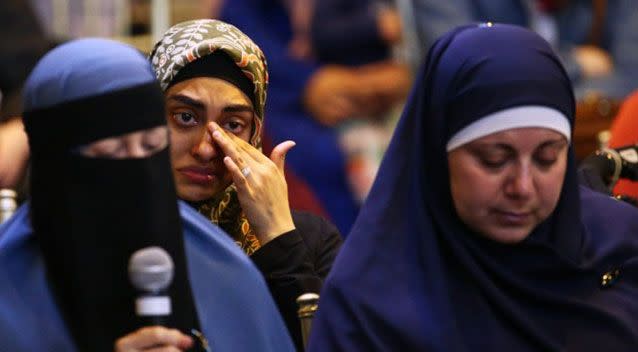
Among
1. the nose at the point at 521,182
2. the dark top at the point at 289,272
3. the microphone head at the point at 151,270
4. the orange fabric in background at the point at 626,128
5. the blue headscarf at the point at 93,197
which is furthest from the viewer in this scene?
the orange fabric in background at the point at 626,128

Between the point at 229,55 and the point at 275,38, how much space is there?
285cm

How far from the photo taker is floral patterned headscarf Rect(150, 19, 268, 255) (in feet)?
15.5

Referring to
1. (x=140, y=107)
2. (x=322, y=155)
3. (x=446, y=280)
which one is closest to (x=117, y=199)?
(x=140, y=107)

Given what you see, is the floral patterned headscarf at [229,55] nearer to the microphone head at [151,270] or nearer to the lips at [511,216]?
the lips at [511,216]

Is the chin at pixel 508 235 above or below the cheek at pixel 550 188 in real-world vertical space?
below

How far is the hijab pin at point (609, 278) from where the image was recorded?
4.32 m

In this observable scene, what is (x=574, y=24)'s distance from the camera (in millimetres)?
8016

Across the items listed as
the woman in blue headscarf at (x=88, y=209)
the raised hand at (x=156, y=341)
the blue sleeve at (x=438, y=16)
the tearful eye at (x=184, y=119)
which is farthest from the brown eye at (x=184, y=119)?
the blue sleeve at (x=438, y=16)

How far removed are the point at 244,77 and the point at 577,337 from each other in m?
1.17

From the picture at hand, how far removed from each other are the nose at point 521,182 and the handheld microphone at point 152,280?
2.76ft

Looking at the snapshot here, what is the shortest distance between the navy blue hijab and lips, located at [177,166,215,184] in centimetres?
61

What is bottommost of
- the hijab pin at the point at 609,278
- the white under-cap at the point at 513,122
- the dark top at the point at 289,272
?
the dark top at the point at 289,272

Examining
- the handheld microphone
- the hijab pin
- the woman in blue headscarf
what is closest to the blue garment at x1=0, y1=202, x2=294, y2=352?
the woman in blue headscarf

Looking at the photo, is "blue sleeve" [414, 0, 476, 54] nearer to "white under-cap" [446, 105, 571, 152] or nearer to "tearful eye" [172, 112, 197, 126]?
→ "tearful eye" [172, 112, 197, 126]
